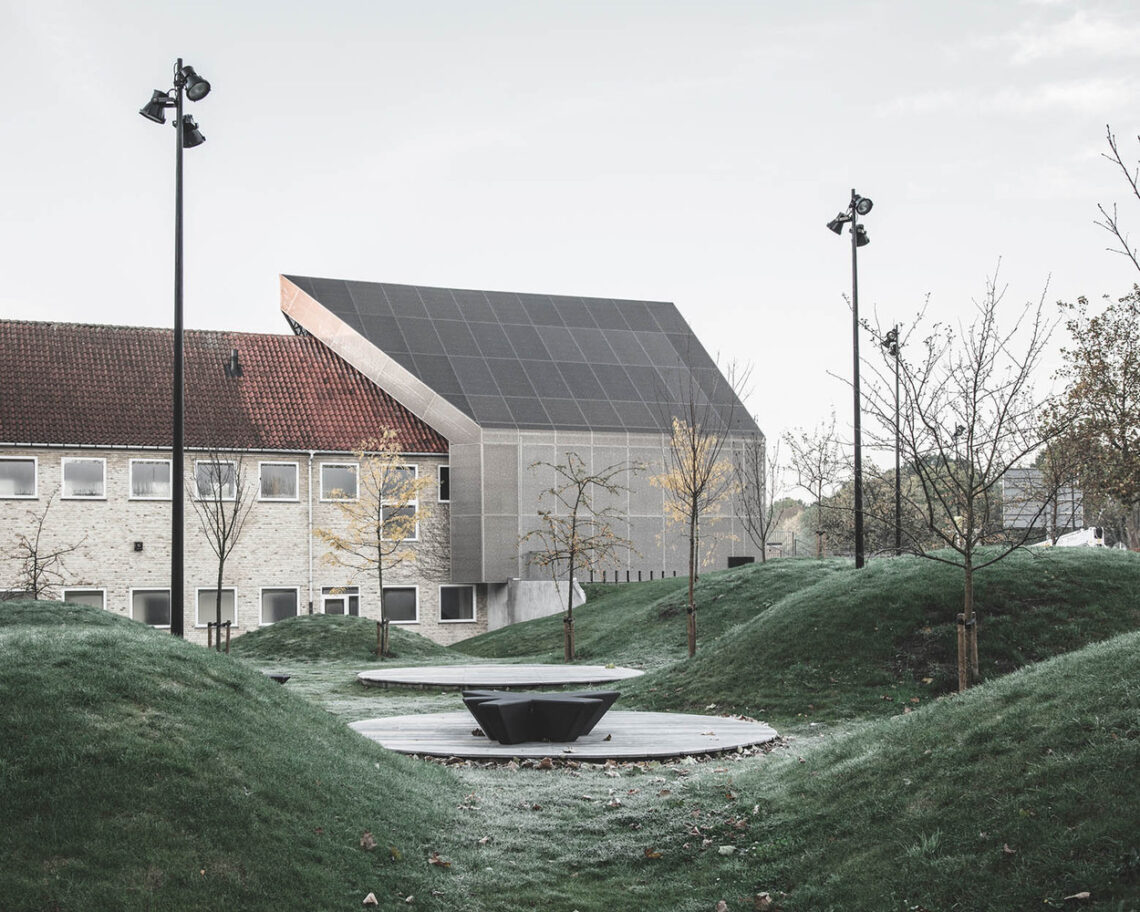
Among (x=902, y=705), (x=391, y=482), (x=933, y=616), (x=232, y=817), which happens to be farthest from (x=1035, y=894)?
(x=391, y=482)

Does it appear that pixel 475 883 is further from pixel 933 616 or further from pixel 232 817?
pixel 933 616

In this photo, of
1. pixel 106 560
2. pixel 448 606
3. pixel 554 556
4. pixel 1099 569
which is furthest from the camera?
pixel 448 606

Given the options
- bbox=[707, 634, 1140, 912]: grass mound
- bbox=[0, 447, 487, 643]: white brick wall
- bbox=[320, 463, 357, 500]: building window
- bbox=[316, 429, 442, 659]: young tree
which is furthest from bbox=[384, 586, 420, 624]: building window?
bbox=[707, 634, 1140, 912]: grass mound

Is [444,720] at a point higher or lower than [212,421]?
lower

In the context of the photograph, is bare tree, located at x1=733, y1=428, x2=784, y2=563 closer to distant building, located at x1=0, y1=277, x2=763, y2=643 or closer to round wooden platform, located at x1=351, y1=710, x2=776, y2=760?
distant building, located at x1=0, y1=277, x2=763, y2=643

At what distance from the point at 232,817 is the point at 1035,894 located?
5.15 meters

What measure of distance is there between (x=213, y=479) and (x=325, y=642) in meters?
8.59

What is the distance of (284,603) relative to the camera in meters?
40.8

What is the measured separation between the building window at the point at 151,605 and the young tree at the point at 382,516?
5.37m

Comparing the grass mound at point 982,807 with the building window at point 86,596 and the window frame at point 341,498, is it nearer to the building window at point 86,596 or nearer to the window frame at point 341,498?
the window frame at point 341,498

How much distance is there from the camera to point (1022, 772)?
856 cm

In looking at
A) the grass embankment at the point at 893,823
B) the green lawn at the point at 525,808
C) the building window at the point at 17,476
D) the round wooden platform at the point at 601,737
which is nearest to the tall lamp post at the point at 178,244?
the round wooden platform at the point at 601,737

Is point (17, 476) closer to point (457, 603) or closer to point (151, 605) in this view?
point (151, 605)

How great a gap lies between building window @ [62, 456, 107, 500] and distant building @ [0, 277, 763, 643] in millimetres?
48
